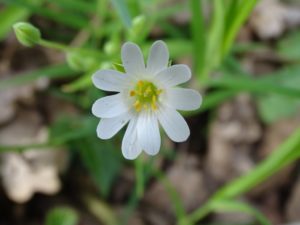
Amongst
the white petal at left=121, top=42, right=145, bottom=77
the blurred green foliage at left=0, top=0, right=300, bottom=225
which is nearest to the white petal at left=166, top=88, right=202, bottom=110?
the white petal at left=121, top=42, right=145, bottom=77

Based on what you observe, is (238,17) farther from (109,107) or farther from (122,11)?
(109,107)

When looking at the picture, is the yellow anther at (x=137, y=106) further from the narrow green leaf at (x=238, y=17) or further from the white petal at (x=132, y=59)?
the narrow green leaf at (x=238, y=17)

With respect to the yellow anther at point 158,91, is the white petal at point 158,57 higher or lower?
lower

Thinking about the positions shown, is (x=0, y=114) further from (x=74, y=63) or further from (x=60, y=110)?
(x=74, y=63)

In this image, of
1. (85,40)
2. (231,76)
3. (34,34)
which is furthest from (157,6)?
(34,34)

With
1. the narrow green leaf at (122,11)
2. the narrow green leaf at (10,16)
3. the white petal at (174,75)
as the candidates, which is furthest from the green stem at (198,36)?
the narrow green leaf at (10,16)
